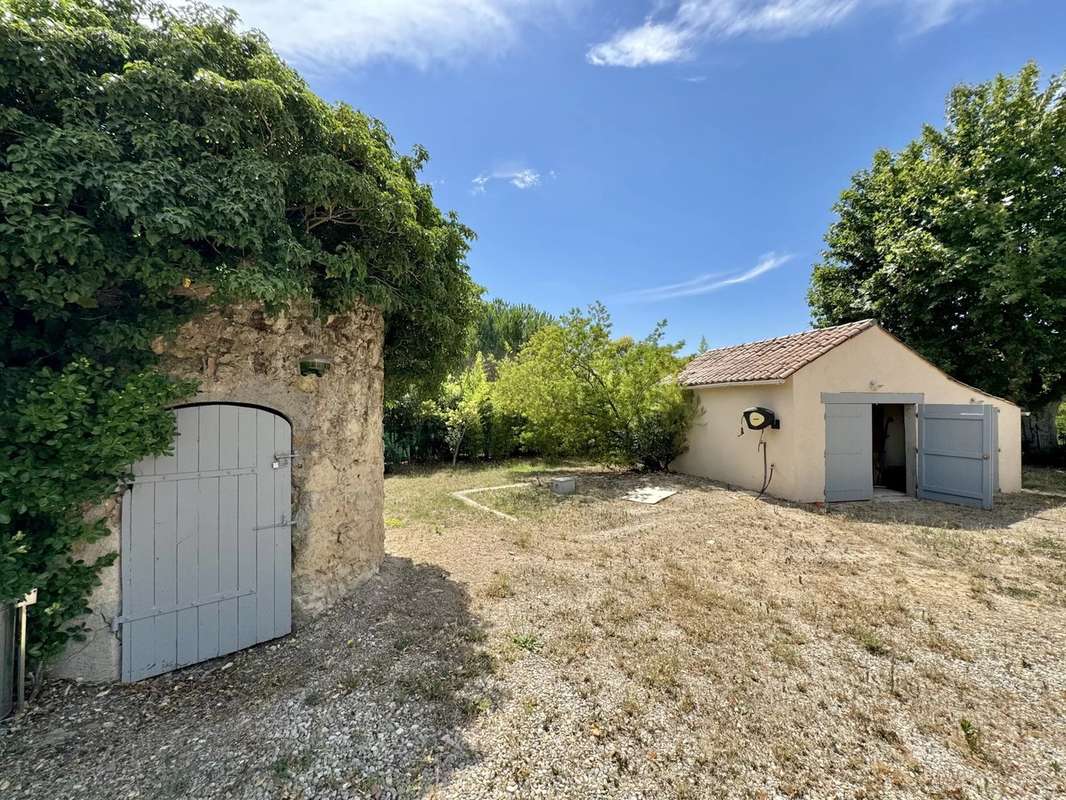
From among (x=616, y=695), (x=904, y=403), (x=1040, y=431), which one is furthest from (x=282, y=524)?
(x=1040, y=431)

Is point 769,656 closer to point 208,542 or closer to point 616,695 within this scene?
point 616,695

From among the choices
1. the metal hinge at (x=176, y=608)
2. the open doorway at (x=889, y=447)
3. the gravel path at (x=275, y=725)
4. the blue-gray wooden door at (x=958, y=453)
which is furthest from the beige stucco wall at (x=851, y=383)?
the metal hinge at (x=176, y=608)

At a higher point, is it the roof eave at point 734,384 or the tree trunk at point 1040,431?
the roof eave at point 734,384

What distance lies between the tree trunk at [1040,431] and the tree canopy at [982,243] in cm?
141

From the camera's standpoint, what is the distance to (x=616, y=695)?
3346mm

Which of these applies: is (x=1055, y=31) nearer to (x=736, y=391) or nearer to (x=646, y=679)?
(x=736, y=391)

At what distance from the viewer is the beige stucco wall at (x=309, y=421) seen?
11.2 feet

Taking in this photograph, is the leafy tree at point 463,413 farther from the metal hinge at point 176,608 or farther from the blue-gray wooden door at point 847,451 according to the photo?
the metal hinge at point 176,608

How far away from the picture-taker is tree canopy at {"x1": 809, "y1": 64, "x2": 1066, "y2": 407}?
536 inches

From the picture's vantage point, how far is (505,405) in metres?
15.2

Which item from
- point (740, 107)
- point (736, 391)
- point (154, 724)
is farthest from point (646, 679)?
point (740, 107)

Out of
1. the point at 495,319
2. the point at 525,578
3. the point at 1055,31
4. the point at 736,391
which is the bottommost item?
the point at 525,578

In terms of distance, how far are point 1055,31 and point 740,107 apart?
5.77 meters

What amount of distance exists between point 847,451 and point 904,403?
2060 millimetres
